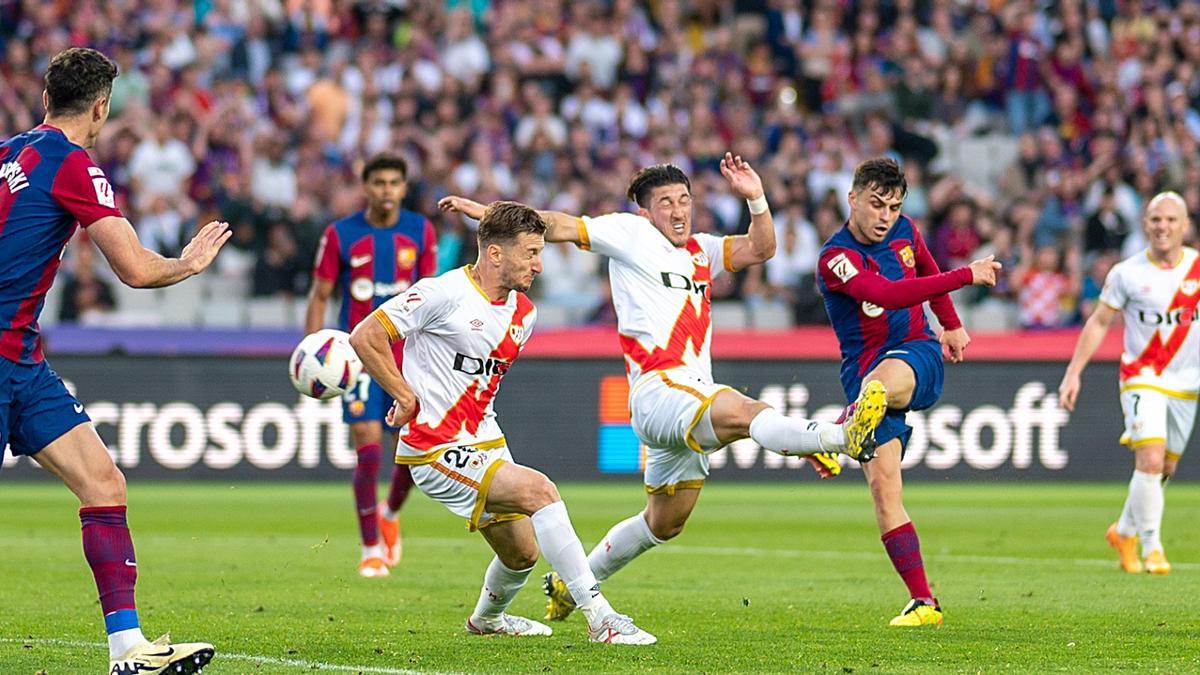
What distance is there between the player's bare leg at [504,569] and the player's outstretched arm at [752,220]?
198cm

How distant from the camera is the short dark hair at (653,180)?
31.7ft

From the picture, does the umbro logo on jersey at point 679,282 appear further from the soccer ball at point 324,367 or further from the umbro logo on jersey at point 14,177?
the umbro logo on jersey at point 14,177

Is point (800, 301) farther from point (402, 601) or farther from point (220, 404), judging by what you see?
point (402, 601)

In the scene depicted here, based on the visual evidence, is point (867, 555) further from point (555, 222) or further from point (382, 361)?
point (382, 361)

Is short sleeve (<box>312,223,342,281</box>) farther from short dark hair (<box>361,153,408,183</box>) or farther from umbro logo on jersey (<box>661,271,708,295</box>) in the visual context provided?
umbro logo on jersey (<box>661,271,708,295</box>)

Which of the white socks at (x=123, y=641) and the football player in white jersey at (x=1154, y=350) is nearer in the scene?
the white socks at (x=123, y=641)

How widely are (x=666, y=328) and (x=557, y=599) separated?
146 cm

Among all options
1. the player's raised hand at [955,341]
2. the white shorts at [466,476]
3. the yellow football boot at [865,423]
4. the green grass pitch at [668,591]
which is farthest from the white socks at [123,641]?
the player's raised hand at [955,341]

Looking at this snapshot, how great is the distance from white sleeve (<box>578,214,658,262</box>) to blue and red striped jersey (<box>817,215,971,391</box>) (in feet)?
3.07

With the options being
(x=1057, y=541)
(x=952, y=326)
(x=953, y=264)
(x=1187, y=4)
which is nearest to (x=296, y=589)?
(x=952, y=326)

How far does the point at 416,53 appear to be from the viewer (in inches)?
986

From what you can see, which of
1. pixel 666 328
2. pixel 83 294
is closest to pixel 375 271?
pixel 666 328

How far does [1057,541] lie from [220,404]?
29.3ft

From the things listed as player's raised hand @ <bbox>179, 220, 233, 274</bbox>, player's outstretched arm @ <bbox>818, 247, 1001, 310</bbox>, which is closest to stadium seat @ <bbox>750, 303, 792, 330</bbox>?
player's outstretched arm @ <bbox>818, 247, 1001, 310</bbox>
